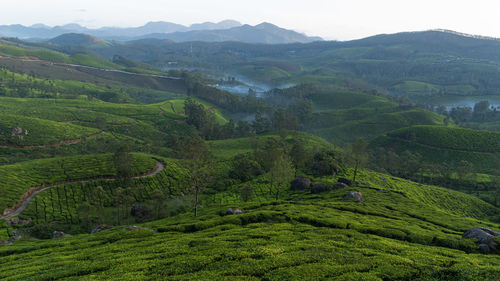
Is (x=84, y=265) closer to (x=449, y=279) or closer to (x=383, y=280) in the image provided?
(x=383, y=280)

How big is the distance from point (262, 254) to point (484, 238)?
38835mm

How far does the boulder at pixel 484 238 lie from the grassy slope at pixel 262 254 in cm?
145

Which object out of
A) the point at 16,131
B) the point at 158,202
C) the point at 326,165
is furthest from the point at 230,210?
the point at 16,131

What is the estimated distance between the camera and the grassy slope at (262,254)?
2670 centimetres

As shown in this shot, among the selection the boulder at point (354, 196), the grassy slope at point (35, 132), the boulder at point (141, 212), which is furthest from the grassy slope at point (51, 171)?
the boulder at point (354, 196)

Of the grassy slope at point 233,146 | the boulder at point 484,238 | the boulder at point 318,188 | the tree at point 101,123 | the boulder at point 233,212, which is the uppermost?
the boulder at point 484,238

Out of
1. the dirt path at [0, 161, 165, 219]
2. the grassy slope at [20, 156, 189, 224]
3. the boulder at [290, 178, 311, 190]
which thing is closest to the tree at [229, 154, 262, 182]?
the grassy slope at [20, 156, 189, 224]

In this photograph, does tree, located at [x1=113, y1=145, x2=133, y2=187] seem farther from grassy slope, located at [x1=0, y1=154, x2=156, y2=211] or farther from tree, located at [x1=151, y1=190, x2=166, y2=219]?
tree, located at [x1=151, y1=190, x2=166, y2=219]

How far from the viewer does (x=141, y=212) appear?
80.8 metres

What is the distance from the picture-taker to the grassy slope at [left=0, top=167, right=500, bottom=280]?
2670 centimetres

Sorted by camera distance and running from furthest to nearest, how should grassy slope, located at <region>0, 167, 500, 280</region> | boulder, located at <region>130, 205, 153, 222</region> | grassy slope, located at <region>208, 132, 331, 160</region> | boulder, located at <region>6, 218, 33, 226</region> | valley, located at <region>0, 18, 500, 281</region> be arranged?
grassy slope, located at <region>208, 132, 331, 160</region> < boulder, located at <region>130, 205, 153, 222</region> < boulder, located at <region>6, 218, 33, 226</region> < valley, located at <region>0, 18, 500, 281</region> < grassy slope, located at <region>0, 167, 500, 280</region>

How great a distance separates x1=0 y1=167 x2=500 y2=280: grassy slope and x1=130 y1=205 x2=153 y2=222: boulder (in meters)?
32.4

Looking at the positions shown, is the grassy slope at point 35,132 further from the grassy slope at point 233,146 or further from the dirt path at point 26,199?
the grassy slope at point 233,146

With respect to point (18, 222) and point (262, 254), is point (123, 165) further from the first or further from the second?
point (262, 254)
